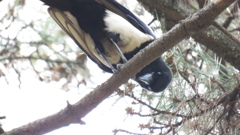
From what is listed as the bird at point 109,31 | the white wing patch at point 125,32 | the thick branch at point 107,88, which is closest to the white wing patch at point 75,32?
the bird at point 109,31

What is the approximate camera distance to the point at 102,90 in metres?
1.52

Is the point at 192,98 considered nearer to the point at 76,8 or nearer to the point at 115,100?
the point at 115,100

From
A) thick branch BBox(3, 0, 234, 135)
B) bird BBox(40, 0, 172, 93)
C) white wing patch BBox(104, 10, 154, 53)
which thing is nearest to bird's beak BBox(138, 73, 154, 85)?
bird BBox(40, 0, 172, 93)

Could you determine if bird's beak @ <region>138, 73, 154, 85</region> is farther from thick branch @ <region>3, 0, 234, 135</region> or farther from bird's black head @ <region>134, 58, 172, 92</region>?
thick branch @ <region>3, 0, 234, 135</region>

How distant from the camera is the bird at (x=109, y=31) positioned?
1.94m

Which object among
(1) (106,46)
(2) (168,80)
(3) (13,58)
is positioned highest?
(3) (13,58)

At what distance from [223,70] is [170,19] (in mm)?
378

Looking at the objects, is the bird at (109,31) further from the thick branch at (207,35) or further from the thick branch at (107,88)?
the thick branch at (107,88)

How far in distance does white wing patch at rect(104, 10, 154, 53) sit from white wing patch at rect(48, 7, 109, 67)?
0.14 metres

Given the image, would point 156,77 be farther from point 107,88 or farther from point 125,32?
point 107,88

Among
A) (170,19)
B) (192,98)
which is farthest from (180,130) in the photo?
(170,19)

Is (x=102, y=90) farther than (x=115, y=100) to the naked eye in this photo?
No

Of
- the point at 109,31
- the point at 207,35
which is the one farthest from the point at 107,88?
the point at 207,35

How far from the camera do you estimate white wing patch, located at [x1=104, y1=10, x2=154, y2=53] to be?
78.9 inches
